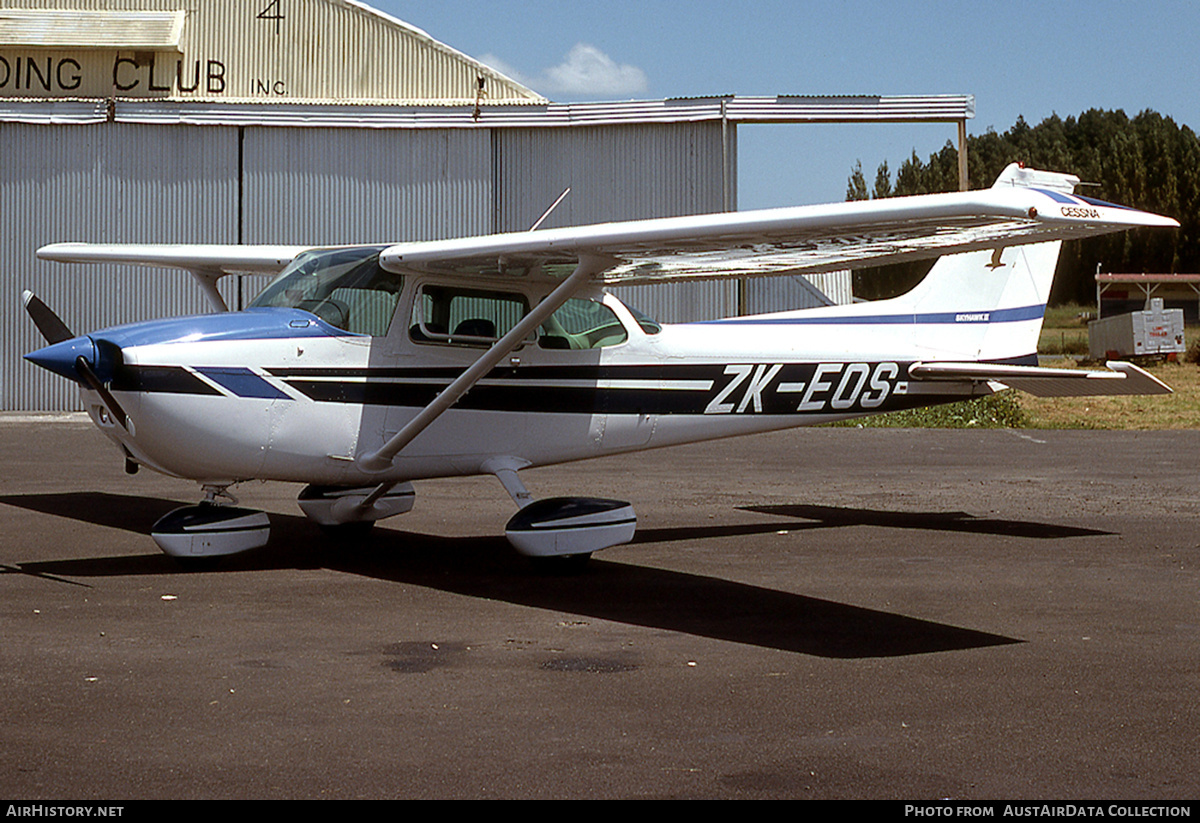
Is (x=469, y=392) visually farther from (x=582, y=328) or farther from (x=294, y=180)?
(x=294, y=180)

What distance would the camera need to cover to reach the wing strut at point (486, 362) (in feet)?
25.6

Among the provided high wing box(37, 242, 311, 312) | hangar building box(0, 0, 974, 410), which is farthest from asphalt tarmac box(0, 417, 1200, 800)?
hangar building box(0, 0, 974, 410)

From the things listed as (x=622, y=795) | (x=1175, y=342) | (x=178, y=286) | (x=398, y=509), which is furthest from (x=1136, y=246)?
(x=622, y=795)

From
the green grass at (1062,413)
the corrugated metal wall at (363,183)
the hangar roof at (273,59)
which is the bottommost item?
the green grass at (1062,413)

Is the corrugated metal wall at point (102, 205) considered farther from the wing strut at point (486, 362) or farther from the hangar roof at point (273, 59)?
the wing strut at point (486, 362)

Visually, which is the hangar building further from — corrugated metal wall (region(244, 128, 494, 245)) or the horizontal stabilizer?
the horizontal stabilizer

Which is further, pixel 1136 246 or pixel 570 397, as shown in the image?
pixel 1136 246

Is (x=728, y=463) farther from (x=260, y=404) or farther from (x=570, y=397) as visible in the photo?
(x=260, y=404)

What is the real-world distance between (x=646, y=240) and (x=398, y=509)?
3.51 metres

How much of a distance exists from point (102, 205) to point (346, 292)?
17749mm

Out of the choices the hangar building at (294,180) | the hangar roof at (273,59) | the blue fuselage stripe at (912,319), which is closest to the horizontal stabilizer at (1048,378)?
the blue fuselage stripe at (912,319)

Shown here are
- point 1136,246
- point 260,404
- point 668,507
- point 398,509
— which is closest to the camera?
point 260,404

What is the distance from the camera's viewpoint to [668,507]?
38.8 feet

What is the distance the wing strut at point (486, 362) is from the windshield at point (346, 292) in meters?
0.68
